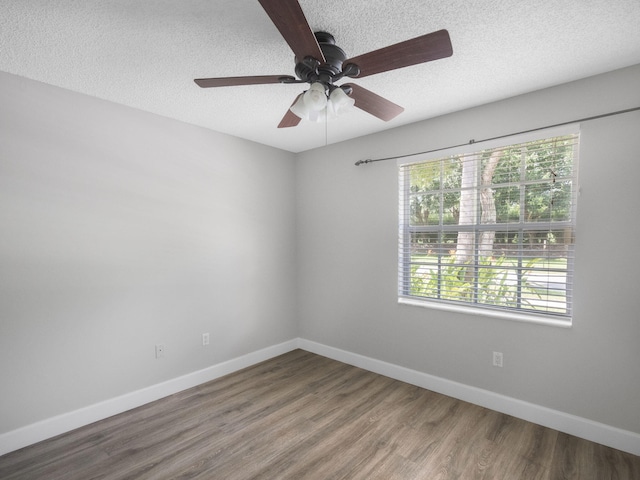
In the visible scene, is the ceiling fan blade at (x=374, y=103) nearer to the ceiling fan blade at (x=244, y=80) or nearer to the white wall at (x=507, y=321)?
the ceiling fan blade at (x=244, y=80)

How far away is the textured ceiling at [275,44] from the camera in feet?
4.75

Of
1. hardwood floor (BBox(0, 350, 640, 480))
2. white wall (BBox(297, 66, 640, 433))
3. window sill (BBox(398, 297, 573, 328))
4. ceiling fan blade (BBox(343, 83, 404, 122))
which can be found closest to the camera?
ceiling fan blade (BBox(343, 83, 404, 122))

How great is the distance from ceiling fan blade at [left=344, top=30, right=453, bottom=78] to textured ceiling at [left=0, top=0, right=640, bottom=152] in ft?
0.88

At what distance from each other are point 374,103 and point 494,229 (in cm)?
148

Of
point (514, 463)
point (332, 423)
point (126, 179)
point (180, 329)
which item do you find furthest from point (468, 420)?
point (126, 179)

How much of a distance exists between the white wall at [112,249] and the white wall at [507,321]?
3.03 ft

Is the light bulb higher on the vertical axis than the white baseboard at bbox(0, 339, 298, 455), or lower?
higher

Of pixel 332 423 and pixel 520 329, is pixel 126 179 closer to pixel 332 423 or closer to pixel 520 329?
pixel 332 423

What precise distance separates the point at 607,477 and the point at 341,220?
2717 millimetres

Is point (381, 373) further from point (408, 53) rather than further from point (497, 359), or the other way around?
point (408, 53)

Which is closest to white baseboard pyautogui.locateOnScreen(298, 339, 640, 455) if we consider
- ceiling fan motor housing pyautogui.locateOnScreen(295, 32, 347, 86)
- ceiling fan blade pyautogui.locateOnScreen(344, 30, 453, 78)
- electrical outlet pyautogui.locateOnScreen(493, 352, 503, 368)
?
electrical outlet pyautogui.locateOnScreen(493, 352, 503, 368)

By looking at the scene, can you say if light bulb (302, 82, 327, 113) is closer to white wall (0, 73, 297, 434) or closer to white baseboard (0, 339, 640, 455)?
white wall (0, 73, 297, 434)

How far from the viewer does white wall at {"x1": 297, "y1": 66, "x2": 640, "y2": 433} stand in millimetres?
1977

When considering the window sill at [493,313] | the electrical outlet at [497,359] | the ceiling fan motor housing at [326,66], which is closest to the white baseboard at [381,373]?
the electrical outlet at [497,359]
